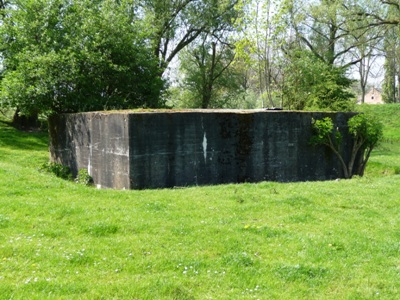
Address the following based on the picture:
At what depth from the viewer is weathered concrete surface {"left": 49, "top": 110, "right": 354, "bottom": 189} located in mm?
10664

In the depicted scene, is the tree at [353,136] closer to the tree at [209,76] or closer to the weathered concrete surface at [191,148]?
the weathered concrete surface at [191,148]

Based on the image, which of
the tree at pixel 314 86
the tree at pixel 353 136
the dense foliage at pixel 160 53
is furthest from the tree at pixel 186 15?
the tree at pixel 353 136

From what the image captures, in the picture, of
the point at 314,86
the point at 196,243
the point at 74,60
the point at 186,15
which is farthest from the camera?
the point at 186,15

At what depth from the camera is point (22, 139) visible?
2211 centimetres

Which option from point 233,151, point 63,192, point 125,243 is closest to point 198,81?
point 233,151

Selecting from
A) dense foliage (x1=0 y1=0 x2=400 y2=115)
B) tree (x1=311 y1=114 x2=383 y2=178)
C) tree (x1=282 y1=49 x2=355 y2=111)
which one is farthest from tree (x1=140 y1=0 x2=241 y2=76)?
tree (x1=311 y1=114 x2=383 y2=178)

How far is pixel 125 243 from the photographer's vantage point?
5973mm

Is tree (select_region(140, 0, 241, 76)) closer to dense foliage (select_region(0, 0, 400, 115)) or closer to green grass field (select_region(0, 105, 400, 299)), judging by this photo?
dense foliage (select_region(0, 0, 400, 115))

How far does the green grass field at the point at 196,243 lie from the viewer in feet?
15.6

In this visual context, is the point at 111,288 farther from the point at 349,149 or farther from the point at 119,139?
the point at 349,149

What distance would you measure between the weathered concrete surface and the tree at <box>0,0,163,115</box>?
224 centimetres

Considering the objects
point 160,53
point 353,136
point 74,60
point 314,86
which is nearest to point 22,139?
point 74,60

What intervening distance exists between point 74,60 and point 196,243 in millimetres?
11348

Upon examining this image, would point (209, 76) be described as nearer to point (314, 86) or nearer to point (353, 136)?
point (314, 86)
